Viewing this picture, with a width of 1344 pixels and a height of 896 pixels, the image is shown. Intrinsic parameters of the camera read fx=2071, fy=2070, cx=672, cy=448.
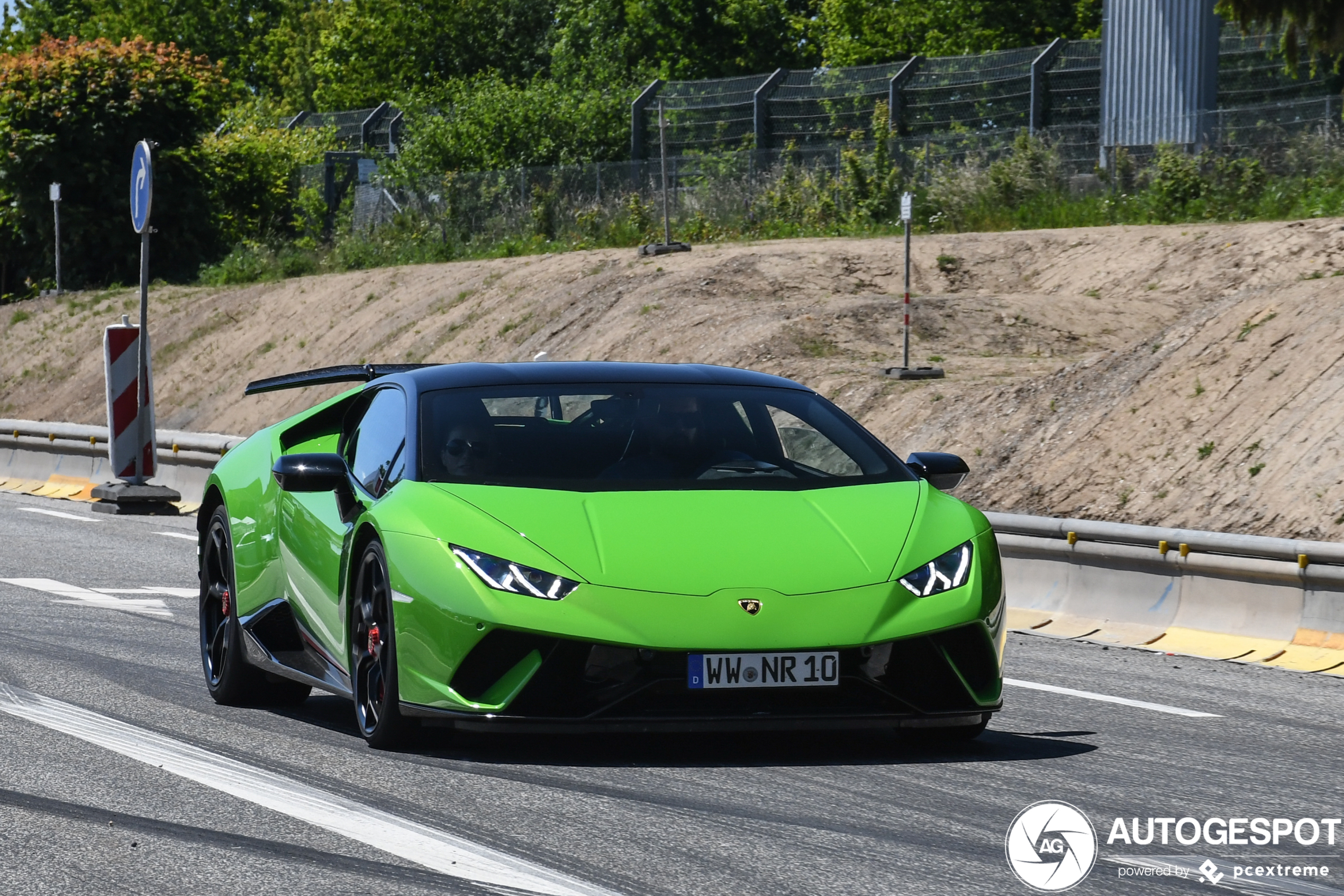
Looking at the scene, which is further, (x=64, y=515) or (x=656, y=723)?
(x=64, y=515)

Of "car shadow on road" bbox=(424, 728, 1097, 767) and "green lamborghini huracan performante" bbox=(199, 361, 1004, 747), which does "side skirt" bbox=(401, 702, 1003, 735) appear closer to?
"green lamborghini huracan performante" bbox=(199, 361, 1004, 747)

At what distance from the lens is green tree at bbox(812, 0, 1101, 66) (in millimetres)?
61250

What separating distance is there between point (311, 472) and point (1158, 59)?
1177 inches

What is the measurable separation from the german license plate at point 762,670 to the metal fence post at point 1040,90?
31792mm

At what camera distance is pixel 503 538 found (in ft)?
20.9

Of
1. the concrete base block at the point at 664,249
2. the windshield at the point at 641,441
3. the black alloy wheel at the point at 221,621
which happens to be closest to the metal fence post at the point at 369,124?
the concrete base block at the point at 664,249

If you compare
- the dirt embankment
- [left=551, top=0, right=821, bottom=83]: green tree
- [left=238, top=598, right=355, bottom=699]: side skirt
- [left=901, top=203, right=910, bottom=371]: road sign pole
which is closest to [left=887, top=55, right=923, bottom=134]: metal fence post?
the dirt embankment

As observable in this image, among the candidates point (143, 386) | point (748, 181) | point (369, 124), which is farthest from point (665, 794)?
point (369, 124)

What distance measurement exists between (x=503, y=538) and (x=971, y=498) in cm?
1045

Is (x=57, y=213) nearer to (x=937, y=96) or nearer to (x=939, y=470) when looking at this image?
(x=937, y=96)

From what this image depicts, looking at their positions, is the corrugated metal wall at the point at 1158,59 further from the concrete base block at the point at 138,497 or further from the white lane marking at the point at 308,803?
the white lane marking at the point at 308,803

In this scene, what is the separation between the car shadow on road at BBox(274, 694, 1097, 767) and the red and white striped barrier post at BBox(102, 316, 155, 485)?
12.6m

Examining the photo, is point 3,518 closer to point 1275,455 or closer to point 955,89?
point 1275,455

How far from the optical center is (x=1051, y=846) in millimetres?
5266
